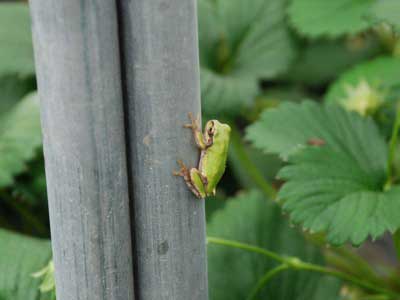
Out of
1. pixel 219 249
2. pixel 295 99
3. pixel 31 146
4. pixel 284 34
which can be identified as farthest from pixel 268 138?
pixel 295 99

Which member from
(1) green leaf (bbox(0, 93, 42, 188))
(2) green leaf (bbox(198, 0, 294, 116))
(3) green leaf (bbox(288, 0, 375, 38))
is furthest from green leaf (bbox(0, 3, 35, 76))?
(3) green leaf (bbox(288, 0, 375, 38))

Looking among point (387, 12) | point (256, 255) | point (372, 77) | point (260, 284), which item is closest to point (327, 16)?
point (372, 77)

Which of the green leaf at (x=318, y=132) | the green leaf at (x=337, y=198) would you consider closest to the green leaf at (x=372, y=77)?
the green leaf at (x=318, y=132)

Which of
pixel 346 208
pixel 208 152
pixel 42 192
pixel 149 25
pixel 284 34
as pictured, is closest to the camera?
pixel 149 25

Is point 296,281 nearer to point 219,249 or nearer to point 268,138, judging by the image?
point 219,249

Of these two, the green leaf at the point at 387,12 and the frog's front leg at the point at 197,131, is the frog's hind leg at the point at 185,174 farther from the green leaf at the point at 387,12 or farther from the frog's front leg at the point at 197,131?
the green leaf at the point at 387,12

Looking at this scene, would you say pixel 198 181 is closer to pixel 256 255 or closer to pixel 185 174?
pixel 185 174

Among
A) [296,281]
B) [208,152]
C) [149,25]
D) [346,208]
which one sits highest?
[149,25]

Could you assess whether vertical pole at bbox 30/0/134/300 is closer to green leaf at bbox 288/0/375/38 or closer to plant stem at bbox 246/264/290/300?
plant stem at bbox 246/264/290/300
